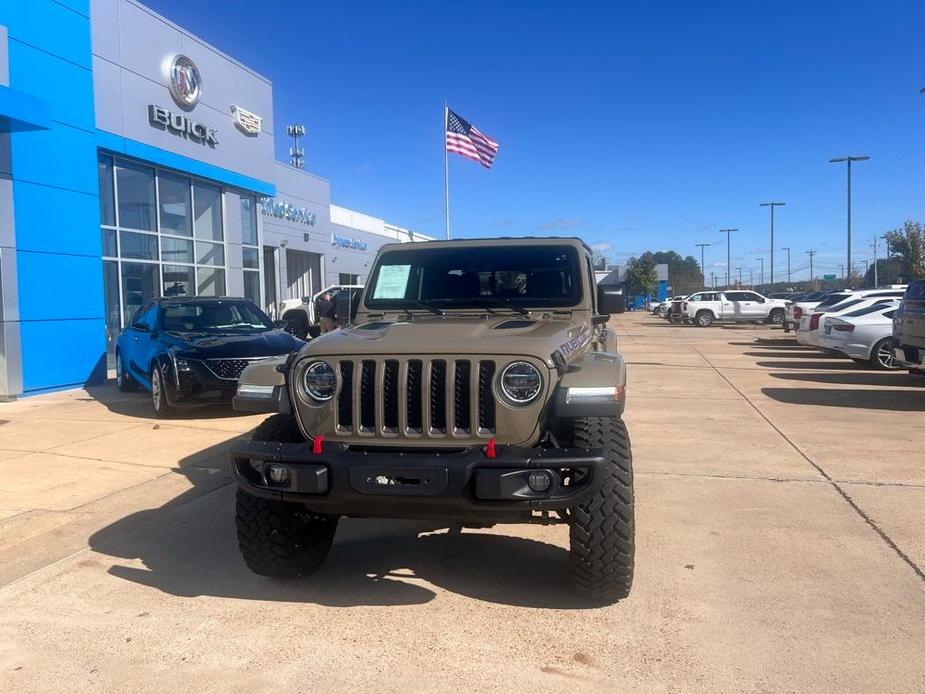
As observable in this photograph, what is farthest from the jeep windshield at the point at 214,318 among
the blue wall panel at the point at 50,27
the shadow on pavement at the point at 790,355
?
the shadow on pavement at the point at 790,355

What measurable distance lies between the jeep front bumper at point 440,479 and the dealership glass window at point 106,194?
38.8 ft

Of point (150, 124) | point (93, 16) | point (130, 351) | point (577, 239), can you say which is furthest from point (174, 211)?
point (577, 239)

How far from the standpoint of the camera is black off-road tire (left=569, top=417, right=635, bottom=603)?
3439mm

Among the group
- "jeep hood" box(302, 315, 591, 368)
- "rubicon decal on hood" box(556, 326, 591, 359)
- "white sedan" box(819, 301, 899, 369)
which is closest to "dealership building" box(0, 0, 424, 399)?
"jeep hood" box(302, 315, 591, 368)

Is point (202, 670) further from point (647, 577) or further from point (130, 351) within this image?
point (130, 351)

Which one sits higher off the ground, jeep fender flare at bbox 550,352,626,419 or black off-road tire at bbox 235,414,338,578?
jeep fender flare at bbox 550,352,626,419

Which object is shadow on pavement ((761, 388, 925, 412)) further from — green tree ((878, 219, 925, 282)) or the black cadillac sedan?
green tree ((878, 219, 925, 282))

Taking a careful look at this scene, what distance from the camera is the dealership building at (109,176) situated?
35.2ft

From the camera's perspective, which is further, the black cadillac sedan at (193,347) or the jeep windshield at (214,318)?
the jeep windshield at (214,318)

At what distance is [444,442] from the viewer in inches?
136

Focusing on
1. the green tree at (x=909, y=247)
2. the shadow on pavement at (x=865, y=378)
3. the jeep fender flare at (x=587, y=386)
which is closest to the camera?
the jeep fender flare at (x=587, y=386)

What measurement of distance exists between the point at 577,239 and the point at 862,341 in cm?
1090

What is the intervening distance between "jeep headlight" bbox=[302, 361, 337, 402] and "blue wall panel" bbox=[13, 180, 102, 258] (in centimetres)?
920

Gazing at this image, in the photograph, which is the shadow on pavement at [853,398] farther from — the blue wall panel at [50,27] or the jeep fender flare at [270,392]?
the blue wall panel at [50,27]
